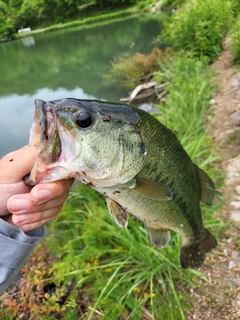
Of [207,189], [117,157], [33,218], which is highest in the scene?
[117,157]

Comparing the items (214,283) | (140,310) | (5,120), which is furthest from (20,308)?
(5,120)

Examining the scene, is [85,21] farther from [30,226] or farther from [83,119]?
[83,119]

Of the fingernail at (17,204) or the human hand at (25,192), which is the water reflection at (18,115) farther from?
the fingernail at (17,204)

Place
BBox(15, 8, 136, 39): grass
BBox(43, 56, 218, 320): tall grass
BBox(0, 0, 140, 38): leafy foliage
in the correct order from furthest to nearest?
1. BBox(0, 0, 140, 38): leafy foliage
2. BBox(15, 8, 136, 39): grass
3. BBox(43, 56, 218, 320): tall grass

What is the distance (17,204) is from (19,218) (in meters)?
0.12

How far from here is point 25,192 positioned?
60.8 inches

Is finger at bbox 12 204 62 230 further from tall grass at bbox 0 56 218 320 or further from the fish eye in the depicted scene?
tall grass at bbox 0 56 218 320

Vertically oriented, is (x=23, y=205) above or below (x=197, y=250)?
above

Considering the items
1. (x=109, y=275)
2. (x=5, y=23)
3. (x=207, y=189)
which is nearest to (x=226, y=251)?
(x=109, y=275)

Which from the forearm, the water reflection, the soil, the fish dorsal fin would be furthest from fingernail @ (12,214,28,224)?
the water reflection

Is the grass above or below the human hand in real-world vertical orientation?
below

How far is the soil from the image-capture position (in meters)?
2.54

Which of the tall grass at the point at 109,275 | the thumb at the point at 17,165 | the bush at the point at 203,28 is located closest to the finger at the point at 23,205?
the thumb at the point at 17,165

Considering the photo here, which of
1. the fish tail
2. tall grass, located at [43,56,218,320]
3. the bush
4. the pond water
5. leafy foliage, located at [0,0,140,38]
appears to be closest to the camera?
the fish tail
